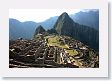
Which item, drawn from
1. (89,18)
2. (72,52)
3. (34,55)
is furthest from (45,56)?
(89,18)

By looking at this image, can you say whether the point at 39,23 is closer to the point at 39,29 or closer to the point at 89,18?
the point at 39,29

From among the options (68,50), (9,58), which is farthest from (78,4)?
(9,58)

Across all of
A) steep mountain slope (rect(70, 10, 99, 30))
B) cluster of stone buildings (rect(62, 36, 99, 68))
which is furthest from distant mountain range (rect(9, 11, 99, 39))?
cluster of stone buildings (rect(62, 36, 99, 68))

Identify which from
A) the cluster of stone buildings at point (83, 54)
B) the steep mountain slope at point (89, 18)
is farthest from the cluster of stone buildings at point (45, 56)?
the steep mountain slope at point (89, 18)

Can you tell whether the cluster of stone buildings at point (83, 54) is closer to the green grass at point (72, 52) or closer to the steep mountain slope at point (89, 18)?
the green grass at point (72, 52)

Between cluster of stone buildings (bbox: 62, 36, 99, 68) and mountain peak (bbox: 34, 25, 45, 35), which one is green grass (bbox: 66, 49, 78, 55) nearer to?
cluster of stone buildings (bbox: 62, 36, 99, 68)
